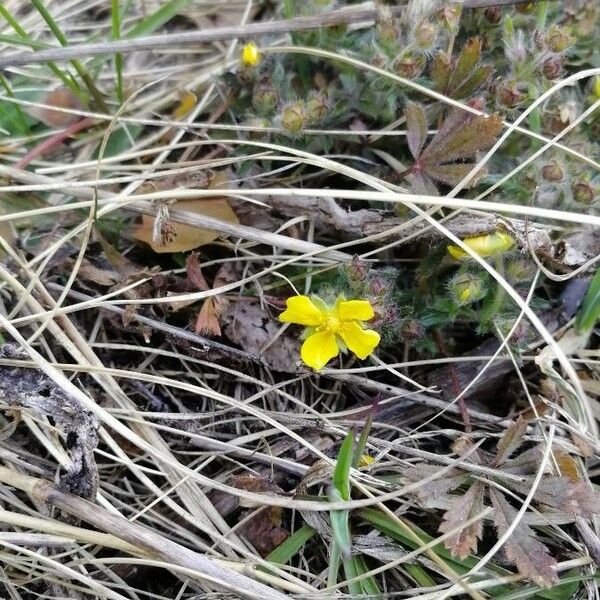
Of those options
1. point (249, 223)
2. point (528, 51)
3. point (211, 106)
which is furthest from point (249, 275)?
point (528, 51)

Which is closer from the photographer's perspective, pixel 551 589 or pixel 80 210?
pixel 551 589

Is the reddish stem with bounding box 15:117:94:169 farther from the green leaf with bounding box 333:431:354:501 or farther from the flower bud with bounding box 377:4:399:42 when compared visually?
the green leaf with bounding box 333:431:354:501

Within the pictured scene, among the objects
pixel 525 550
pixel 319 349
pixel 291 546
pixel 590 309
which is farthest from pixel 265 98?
pixel 525 550

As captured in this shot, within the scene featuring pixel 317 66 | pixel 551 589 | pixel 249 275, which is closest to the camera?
pixel 551 589

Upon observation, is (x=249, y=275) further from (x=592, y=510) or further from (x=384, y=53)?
(x=592, y=510)

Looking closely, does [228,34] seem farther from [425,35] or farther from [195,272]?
[195,272]

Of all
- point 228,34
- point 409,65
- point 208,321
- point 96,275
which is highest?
point 228,34

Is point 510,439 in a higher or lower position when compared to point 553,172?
lower
